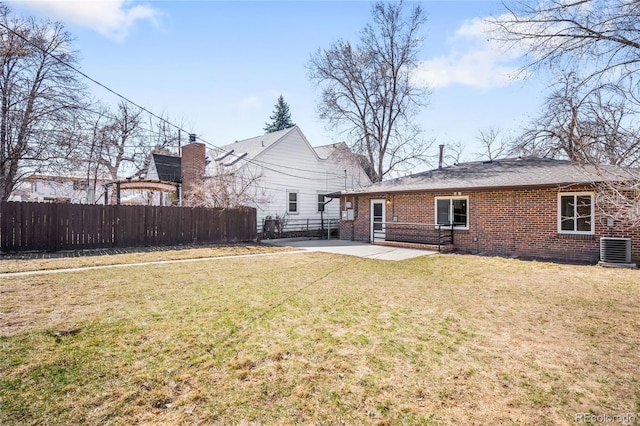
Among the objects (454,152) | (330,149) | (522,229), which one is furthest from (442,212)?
(454,152)

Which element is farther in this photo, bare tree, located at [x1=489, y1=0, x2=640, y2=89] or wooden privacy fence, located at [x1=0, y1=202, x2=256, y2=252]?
wooden privacy fence, located at [x1=0, y1=202, x2=256, y2=252]

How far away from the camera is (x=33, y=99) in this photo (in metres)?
14.2

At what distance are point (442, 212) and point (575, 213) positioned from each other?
450cm

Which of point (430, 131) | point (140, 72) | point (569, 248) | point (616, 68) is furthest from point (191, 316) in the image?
point (430, 131)

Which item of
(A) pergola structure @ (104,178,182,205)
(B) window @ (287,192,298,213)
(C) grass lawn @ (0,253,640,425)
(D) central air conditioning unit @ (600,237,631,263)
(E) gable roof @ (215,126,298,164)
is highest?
(E) gable roof @ (215,126,298,164)

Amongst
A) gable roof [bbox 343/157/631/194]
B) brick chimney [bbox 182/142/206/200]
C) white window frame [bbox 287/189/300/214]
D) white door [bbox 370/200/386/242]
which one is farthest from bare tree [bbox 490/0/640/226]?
brick chimney [bbox 182/142/206/200]

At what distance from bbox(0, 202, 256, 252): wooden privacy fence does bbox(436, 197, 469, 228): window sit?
8.96m

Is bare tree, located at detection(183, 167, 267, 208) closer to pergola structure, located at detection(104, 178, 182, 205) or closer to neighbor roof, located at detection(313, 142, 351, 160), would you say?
pergola structure, located at detection(104, 178, 182, 205)

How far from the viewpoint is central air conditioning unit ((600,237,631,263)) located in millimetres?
Answer: 9578

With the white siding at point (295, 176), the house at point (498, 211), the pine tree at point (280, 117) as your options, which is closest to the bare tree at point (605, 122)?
the house at point (498, 211)

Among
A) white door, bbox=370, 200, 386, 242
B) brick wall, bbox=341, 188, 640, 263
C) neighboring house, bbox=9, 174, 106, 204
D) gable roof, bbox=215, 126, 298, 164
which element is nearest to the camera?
brick wall, bbox=341, 188, 640, 263

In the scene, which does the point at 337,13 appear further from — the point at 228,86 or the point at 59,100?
the point at 59,100

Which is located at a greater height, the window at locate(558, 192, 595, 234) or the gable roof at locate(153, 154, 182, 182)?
the gable roof at locate(153, 154, 182, 182)

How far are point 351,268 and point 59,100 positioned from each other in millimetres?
14819
